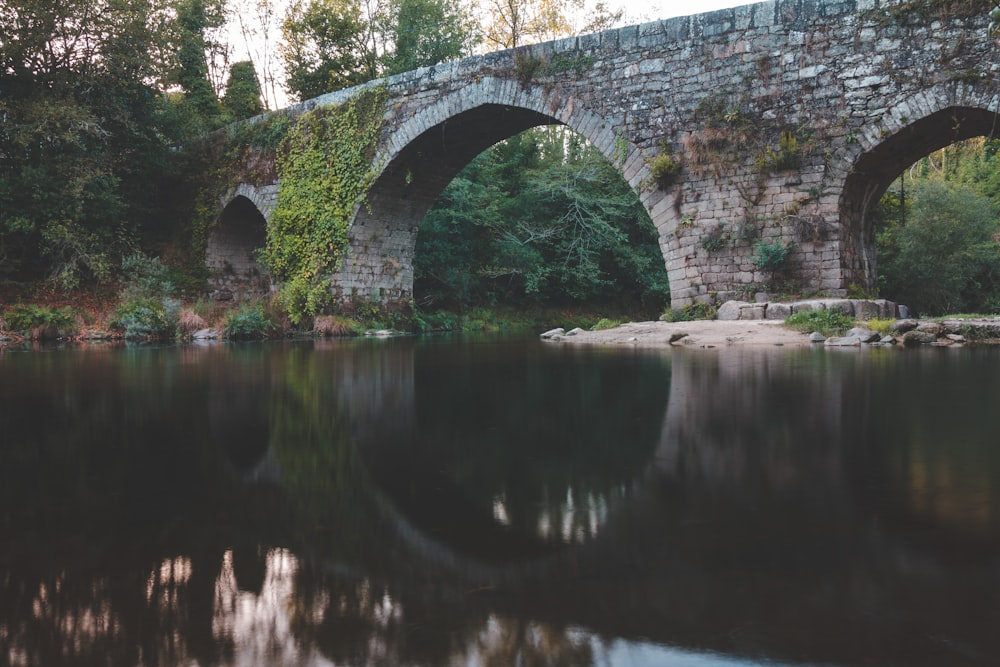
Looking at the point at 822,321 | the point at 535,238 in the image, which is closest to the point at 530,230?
the point at 535,238

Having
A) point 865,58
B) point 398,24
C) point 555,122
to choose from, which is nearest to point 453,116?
point 555,122

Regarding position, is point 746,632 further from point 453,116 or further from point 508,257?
point 508,257

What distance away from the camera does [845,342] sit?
825 cm

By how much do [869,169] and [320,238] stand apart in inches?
419

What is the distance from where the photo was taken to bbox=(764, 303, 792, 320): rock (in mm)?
9961

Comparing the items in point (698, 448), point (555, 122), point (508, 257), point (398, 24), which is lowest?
point (698, 448)

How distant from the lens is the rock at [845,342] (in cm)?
818

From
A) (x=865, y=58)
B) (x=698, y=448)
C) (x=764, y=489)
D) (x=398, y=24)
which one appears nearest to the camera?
(x=764, y=489)

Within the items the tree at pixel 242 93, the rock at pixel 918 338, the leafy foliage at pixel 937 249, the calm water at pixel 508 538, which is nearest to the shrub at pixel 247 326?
the calm water at pixel 508 538

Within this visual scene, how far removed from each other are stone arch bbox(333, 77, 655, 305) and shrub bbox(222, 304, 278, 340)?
204 centimetres

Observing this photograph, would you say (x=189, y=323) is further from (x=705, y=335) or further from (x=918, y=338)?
(x=918, y=338)

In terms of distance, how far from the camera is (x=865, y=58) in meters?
9.91

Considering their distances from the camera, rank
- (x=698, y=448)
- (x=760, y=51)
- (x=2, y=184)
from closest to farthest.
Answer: (x=698, y=448), (x=760, y=51), (x=2, y=184)

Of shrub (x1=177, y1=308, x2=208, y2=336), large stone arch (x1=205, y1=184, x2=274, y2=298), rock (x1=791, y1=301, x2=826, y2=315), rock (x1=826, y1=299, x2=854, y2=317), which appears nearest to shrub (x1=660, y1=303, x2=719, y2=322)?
rock (x1=791, y1=301, x2=826, y2=315)
